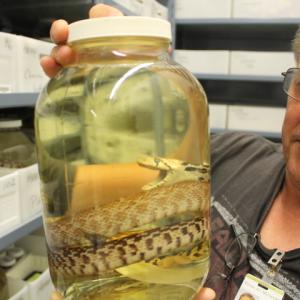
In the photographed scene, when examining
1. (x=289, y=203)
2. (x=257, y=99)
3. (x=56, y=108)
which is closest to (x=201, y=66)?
(x=257, y=99)

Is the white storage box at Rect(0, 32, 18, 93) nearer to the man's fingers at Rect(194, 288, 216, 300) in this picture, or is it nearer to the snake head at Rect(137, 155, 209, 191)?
the snake head at Rect(137, 155, 209, 191)

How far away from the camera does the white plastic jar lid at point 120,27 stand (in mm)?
434

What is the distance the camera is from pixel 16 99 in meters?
0.84

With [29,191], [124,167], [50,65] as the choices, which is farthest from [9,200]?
[124,167]

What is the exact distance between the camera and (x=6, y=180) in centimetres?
81

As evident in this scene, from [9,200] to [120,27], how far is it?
1.81 feet

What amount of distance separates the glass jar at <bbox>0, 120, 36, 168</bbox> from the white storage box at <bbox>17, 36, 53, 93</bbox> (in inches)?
3.9

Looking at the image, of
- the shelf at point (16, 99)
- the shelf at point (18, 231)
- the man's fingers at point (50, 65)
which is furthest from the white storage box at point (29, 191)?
the man's fingers at point (50, 65)

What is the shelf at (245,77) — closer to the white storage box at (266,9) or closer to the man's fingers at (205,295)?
the white storage box at (266,9)

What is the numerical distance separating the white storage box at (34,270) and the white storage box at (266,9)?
1.73 meters

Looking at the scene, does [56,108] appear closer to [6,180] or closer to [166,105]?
[166,105]

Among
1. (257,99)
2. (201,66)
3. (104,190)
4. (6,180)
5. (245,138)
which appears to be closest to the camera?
(104,190)

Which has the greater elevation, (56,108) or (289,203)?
(56,108)

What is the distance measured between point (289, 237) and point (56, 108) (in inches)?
23.4
